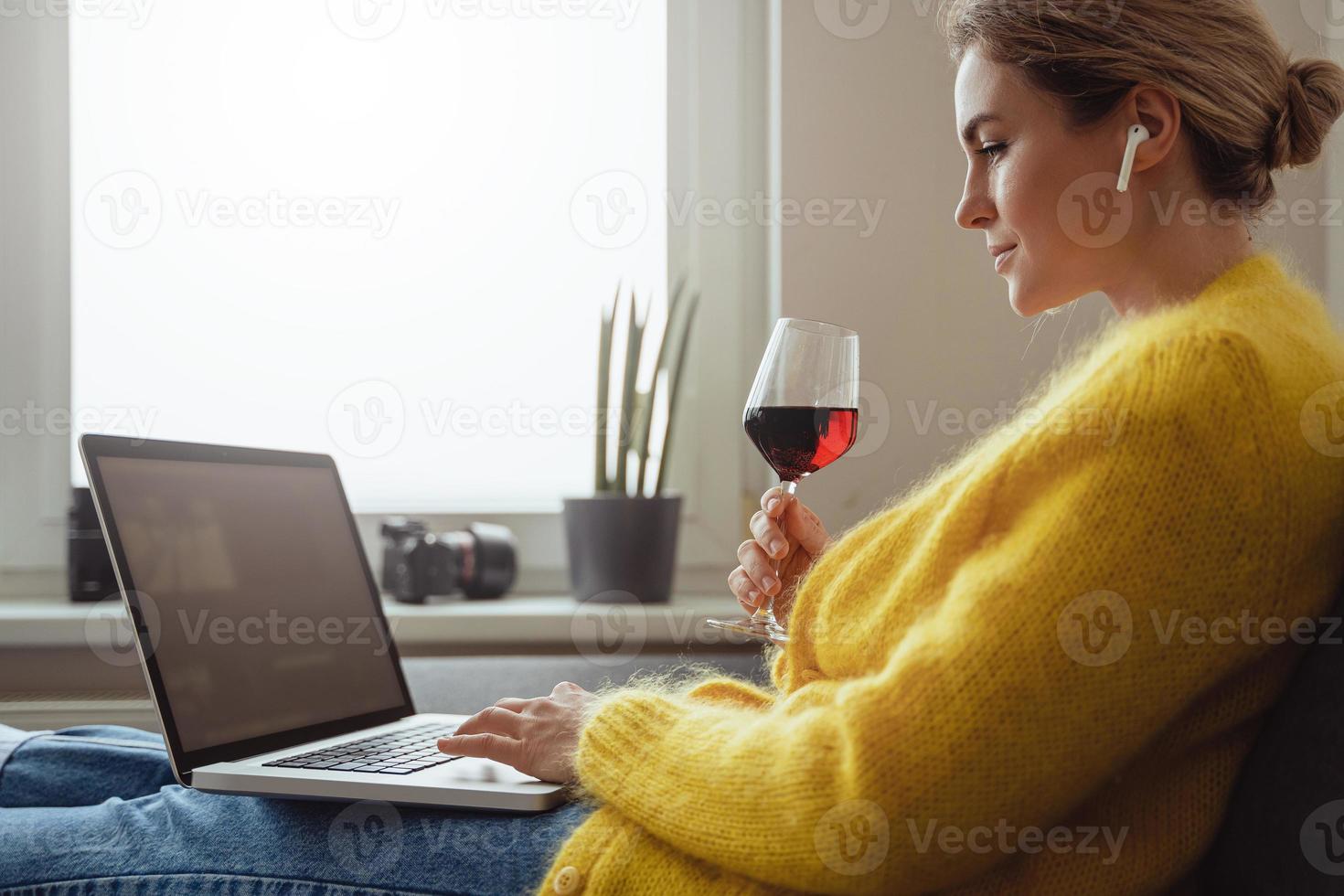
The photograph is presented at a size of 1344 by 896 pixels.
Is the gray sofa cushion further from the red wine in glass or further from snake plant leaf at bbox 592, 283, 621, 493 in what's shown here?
snake plant leaf at bbox 592, 283, 621, 493

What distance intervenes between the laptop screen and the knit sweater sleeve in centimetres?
55

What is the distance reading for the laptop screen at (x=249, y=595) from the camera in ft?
3.13

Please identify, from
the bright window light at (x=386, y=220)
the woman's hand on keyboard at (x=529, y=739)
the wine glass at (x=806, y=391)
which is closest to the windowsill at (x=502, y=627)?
the bright window light at (x=386, y=220)

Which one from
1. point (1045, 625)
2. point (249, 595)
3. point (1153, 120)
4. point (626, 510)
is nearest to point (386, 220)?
point (626, 510)

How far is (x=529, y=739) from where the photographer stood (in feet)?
2.92

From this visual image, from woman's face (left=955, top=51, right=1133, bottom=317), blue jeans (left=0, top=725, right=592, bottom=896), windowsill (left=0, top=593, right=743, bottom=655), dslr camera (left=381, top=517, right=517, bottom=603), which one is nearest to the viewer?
blue jeans (left=0, top=725, right=592, bottom=896)

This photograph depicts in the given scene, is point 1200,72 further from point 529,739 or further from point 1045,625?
point 529,739

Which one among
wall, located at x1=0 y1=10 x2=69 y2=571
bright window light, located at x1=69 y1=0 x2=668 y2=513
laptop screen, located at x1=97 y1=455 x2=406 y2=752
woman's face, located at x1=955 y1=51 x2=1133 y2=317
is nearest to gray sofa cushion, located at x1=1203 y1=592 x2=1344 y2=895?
woman's face, located at x1=955 y1=51 x2=1133 y2=317

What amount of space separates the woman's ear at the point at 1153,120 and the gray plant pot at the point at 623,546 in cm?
105

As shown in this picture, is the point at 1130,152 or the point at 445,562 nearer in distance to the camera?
the point at 1130,152

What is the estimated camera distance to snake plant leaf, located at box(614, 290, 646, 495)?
5.91 ft

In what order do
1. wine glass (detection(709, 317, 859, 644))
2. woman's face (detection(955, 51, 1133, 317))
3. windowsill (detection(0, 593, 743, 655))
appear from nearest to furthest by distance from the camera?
woman's face (detection(955, 51, 1133, 317))
wine glass (detection(709, 317, 859, 644))
windowsill (detection(0, 593, 743, 655))

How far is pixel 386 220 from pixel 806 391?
130cm

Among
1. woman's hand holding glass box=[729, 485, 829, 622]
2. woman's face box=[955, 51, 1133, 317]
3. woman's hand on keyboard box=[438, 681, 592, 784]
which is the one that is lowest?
woman's hand on keyboard box=[438, 681, 592, 784]
